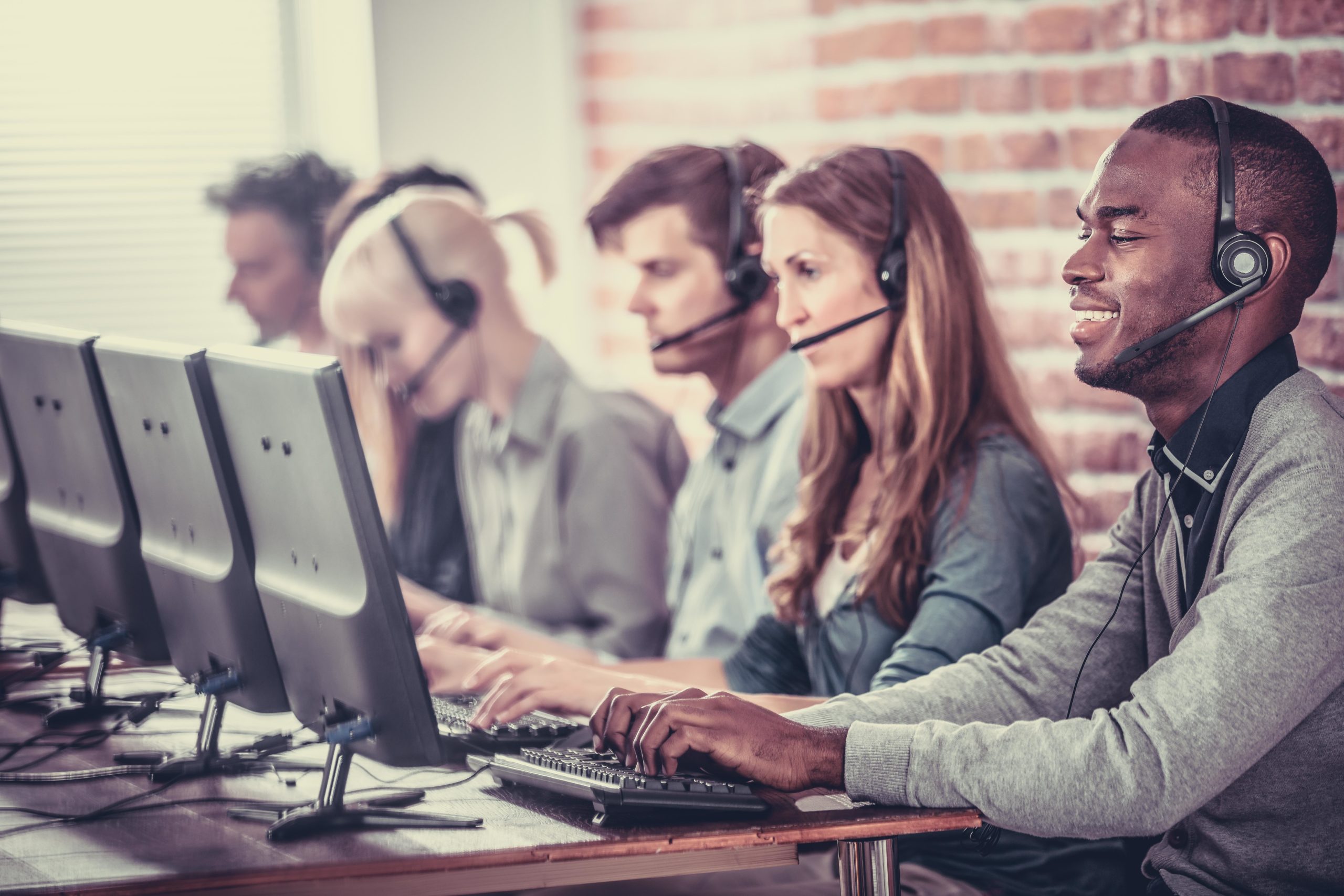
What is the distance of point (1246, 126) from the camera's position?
1265mm

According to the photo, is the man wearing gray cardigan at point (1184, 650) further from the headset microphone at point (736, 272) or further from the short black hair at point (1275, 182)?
the headset microphone at point (736, 272)

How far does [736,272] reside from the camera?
215 cm

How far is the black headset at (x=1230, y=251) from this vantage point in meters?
1.23

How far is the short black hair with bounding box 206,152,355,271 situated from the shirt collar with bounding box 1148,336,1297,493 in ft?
7.59

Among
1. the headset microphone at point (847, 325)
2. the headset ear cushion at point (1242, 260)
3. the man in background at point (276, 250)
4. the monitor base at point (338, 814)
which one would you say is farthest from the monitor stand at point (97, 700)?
the man in background at point (276, 250)

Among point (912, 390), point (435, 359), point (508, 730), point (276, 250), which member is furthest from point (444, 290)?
point (508, 730)

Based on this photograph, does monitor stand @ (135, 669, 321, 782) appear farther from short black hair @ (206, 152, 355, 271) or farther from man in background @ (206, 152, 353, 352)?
short black hair @ (206, 152, 355, 271)

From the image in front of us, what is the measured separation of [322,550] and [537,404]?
123 centimetres

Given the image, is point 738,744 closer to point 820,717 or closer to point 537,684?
point 820,717

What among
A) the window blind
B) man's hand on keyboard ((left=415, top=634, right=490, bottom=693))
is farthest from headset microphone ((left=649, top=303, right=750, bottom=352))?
the window blind

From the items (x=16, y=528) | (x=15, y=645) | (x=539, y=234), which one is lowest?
(x=15, y=645)

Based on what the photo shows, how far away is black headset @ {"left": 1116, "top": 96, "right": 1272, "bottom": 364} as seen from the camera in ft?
4.05

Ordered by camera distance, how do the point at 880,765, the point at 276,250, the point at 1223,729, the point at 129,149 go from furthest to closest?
the point at 129,149 → the point at 276,250 → the point at 880,765 → the point at 1223,729

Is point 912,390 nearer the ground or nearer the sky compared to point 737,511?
nearer the sky
